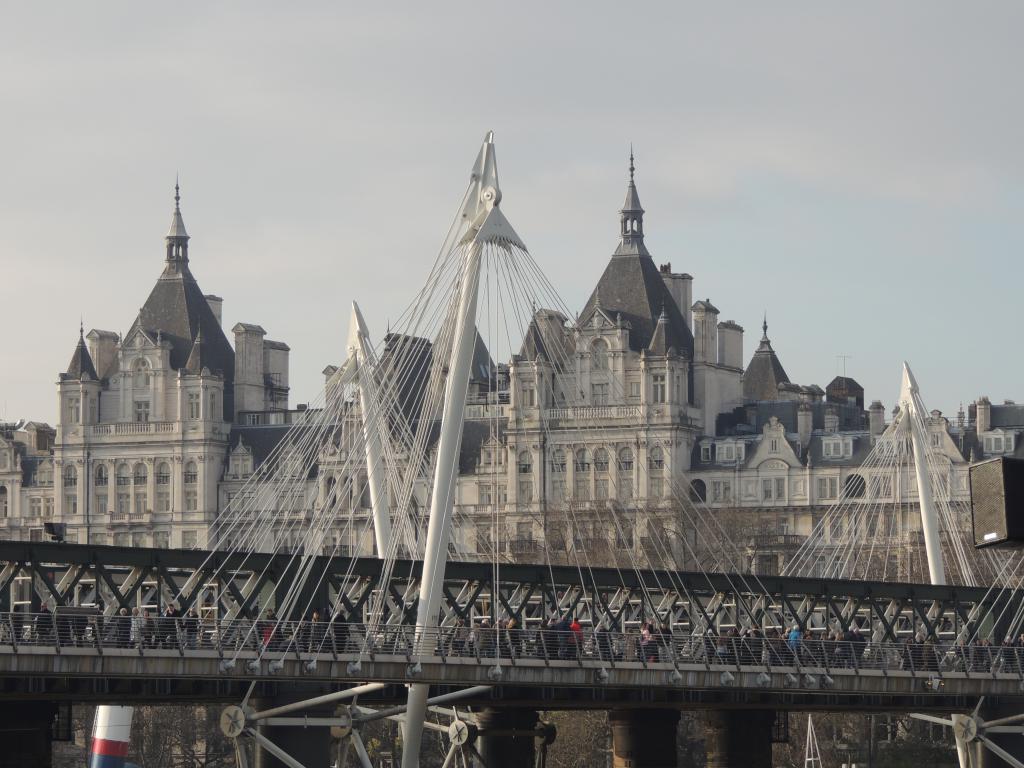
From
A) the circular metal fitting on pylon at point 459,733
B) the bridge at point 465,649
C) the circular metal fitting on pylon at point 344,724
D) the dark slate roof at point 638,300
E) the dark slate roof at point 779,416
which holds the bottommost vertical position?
the circular metal fitting on pylon at point 459,733

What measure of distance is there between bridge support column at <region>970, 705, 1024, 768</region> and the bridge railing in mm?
→ 1393

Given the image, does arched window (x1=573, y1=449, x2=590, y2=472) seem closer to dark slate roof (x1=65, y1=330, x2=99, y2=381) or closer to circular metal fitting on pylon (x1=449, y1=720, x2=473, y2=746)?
dark slate roof (x1=65, y1=330, x2=99, y2=381)

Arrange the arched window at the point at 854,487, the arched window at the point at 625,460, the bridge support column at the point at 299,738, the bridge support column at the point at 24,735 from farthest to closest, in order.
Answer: the arched window at the point at 625,460 < the arched window at the point at 854,487 < the bridge support column at the point at 299,738 < the bridge support column at the point at 24,735

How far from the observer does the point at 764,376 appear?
17362cm

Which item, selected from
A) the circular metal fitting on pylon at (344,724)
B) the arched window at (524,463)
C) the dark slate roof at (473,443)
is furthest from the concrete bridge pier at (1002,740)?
the dark slate roof at (473,443)

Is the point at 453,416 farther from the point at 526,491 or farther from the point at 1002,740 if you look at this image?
the point at 526,491

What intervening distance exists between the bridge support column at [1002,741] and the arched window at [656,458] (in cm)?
8577

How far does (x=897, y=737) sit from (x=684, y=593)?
148 feet

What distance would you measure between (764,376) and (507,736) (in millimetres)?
104466

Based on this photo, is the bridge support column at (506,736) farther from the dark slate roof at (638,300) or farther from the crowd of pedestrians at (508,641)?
the dark slate roof at (638,300)

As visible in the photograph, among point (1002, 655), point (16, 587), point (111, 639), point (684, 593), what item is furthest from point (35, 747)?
point (16, 587)

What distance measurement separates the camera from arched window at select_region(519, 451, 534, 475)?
549ft

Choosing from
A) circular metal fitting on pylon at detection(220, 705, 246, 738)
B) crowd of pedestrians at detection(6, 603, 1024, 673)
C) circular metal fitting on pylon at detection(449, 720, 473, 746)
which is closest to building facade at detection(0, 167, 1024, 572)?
crowd of pedestrians at detection(6, 603, 1024, 673)

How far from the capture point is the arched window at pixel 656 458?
162 m
